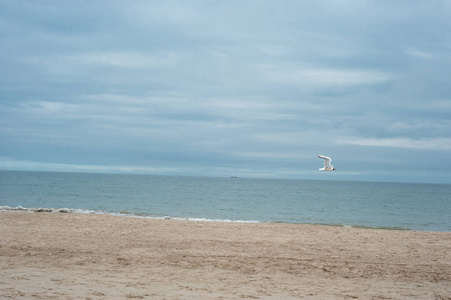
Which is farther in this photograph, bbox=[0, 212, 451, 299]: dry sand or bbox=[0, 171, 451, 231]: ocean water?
bbox=[0, 171, 451, 231]: ocean water

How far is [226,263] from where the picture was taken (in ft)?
42.2

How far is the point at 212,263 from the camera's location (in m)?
12.9

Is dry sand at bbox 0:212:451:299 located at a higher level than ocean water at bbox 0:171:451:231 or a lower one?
higher

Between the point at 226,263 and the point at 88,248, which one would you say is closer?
the point at 226,263

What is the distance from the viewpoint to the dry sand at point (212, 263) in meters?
9.84

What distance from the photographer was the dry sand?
9.84 m

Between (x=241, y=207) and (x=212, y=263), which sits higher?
(x=212, y=263)

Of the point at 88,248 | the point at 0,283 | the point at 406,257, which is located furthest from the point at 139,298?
the point at 406,257

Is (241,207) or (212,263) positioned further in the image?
(241,207)

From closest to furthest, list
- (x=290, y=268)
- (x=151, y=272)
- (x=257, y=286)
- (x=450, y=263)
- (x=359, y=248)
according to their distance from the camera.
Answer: (x=257, y=286), (x=151, y=272), (x=290, y=268), (x=450, y=263), (x=359, y=248)

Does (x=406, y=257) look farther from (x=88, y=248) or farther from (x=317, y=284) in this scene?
(x=88, y=248)

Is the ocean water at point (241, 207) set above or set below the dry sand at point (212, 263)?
below

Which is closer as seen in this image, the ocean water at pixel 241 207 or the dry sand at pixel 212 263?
the dry sand at pixel 212 263

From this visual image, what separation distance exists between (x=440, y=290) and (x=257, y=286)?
474 centimetres
